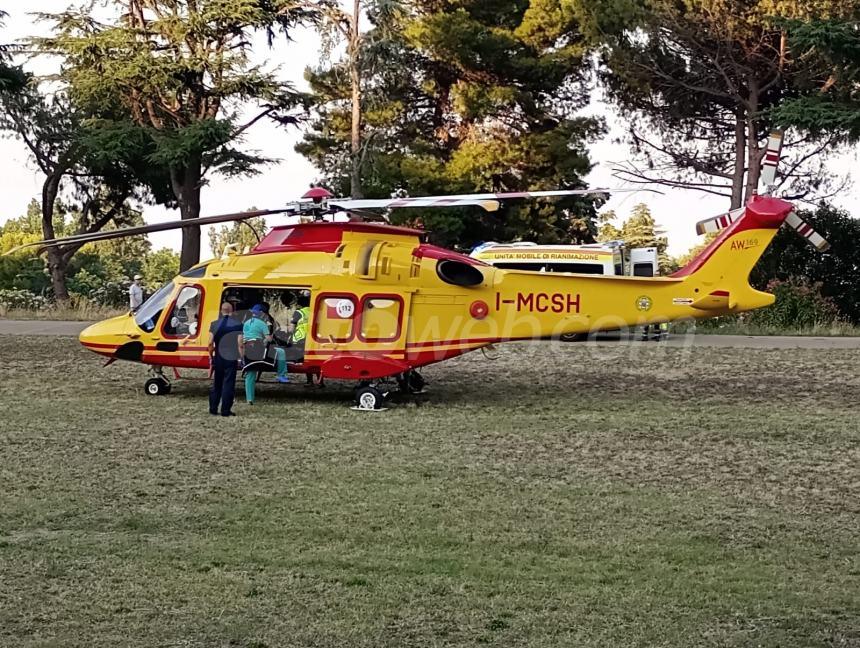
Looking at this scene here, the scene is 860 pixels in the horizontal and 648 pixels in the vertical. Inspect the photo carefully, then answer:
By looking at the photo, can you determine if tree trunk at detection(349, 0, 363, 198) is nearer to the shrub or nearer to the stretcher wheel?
the shrub

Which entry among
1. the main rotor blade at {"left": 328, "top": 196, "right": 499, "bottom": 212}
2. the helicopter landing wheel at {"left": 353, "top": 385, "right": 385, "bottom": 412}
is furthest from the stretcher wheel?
the main rotor blade at {"left": 328, "top": 196, "right": 499, "bottom": 212}

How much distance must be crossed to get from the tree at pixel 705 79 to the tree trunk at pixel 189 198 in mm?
15021

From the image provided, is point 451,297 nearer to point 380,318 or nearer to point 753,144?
point 380,318

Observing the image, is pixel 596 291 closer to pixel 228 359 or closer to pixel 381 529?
pixel 228 359

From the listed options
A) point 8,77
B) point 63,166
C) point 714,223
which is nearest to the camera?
point 714,223

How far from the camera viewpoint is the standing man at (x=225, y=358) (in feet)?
45.6

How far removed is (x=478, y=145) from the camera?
35.7 metres

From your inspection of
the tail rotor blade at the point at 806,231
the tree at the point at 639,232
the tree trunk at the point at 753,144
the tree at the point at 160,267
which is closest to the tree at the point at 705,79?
the tree trunk at the point at 753,144

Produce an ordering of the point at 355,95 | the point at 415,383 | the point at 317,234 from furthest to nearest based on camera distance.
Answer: the point at 355,95 → the point at 415,383 → the point at 317,234

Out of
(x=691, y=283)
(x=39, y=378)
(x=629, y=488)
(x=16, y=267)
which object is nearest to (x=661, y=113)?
(x=691, y=283)

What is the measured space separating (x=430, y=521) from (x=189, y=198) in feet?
105


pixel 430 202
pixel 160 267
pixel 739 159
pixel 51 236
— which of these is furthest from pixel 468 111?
pixel 160 267

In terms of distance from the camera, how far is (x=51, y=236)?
140ft

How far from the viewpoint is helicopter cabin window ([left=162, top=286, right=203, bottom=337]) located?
1537 cm
